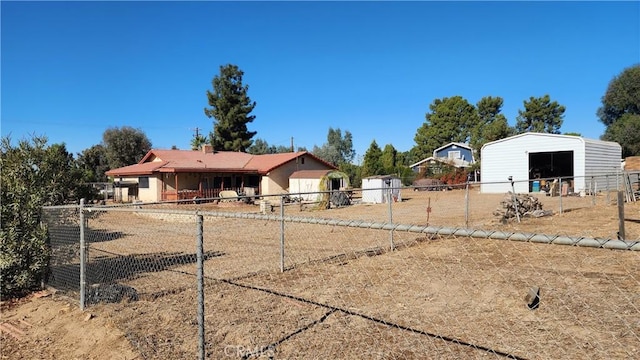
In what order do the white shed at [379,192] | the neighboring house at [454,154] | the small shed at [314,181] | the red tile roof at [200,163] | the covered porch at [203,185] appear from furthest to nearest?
the neighboring house at [454,154]
the red tile roof at [200,163]
the covered porch at [203,185]
the small shed at [314,181]
the white shed at [379,192]

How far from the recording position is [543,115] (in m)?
60.2

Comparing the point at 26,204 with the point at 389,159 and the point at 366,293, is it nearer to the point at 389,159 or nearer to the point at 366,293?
the point at 366,293

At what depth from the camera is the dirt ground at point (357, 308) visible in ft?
14.1

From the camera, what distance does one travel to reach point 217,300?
5.98 metres

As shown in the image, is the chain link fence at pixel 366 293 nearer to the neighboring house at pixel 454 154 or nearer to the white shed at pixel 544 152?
the white shed at pixel 544 152

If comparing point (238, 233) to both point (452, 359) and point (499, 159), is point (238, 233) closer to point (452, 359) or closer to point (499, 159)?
point (452, 359)

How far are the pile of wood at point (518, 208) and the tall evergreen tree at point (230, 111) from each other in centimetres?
4213

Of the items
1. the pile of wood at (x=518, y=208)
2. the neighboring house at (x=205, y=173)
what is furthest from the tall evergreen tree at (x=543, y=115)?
the pile of wood at (x=518, y=208)

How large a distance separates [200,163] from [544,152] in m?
24.5

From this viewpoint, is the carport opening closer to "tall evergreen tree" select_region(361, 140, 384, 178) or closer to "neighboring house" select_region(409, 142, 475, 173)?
"tall evergreen tree" select_region(361, 140, 384, 178)

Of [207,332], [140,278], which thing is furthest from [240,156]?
[207,332]

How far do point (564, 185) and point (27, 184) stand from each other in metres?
27.3

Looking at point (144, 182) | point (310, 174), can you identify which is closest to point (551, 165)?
point (310, 174)

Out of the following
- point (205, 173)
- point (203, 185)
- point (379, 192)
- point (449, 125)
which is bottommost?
point (379, 192)
